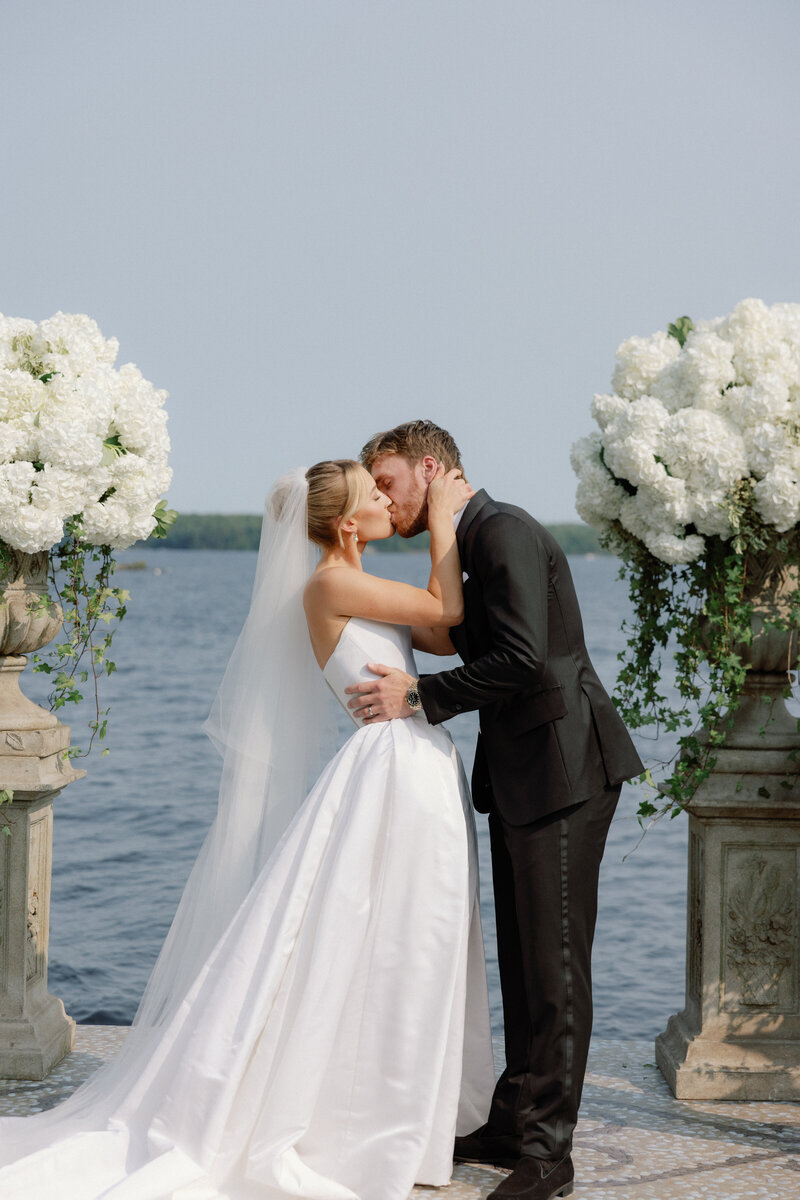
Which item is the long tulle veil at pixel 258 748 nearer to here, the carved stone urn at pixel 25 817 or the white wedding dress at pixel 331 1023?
the white wedding dress at pixel 331 1023

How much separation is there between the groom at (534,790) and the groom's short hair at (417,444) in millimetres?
213

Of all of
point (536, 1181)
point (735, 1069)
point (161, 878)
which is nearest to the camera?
point (536, 1181)

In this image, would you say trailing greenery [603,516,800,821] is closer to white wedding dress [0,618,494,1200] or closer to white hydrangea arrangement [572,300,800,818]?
white hydrangea arrangement [572,300,800,818]

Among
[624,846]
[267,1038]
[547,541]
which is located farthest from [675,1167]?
[624,846]

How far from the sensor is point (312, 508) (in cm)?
358

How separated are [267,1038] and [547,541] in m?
1.57

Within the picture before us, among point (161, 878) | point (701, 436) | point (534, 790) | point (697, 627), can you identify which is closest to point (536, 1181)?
point (534, 790)

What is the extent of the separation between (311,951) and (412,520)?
1276 mm

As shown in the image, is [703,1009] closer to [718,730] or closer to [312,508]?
[718,730]

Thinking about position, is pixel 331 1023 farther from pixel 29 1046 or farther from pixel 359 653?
pixel 29 1046

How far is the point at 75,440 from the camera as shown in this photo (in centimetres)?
375

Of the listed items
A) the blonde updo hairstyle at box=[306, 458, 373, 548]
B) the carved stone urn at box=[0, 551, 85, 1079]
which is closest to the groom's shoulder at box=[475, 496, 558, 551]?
the blonde updo hairstyle at box=[306, 458, 373, 548]

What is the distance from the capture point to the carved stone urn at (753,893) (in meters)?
4.02

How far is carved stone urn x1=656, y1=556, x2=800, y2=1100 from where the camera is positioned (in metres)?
4.02
